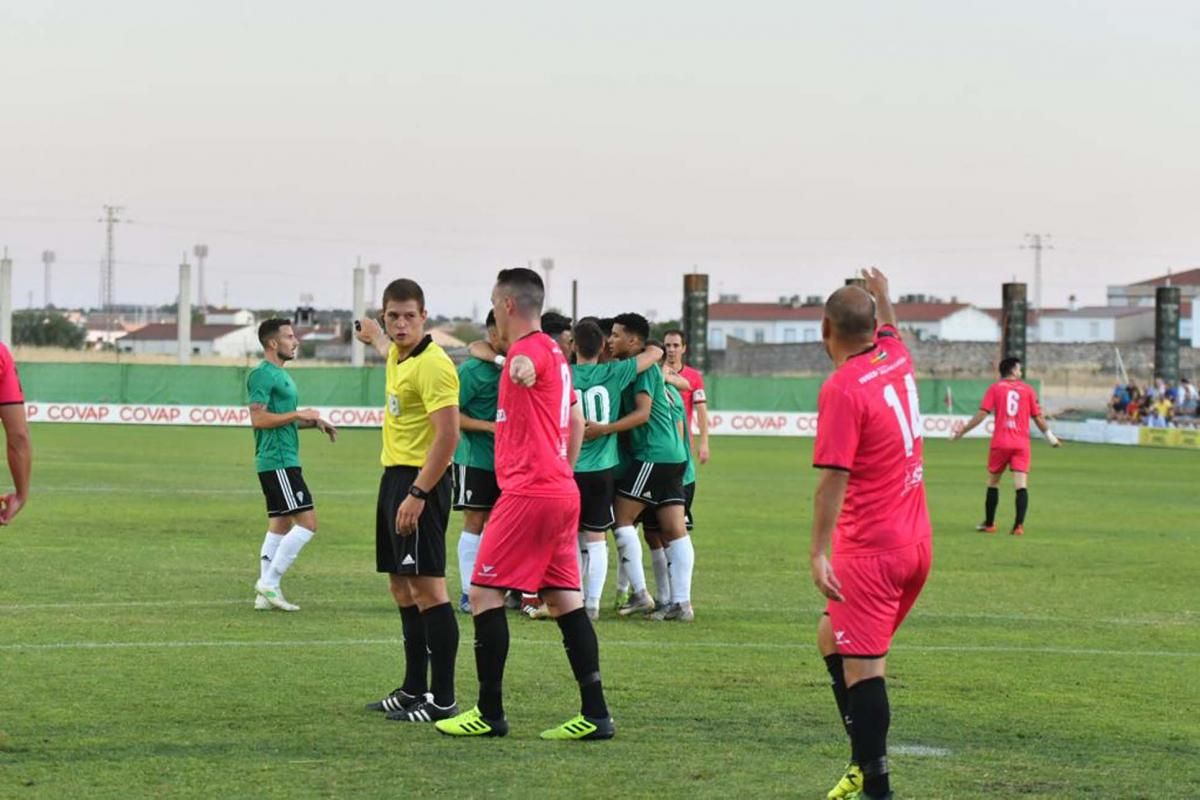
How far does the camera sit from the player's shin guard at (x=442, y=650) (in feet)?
29.3

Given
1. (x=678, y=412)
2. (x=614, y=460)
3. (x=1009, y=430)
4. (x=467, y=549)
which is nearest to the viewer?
(x=467, y=549)

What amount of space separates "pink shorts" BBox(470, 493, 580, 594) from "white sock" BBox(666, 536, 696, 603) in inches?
186

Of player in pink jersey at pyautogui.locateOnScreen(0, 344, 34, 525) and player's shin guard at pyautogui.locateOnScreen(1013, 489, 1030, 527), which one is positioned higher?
player in pink jersey at pyautogui.locateOnScreen(0, 344, 34, 525)

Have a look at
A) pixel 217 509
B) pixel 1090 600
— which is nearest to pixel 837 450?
pixel 1090 600

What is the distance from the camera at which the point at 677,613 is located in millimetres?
13203

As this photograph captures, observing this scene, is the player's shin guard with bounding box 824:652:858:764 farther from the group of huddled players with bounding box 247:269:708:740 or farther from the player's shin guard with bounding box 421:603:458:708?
the player's shin guard with bounding box 421:603:458:708

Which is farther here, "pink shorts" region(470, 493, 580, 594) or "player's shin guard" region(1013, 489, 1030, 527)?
"player's shin guard" region(1013, 489, 1030, 527)

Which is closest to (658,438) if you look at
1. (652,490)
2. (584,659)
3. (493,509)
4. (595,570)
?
(652,490)

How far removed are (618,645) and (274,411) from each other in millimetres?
3452

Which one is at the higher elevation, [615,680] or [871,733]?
[871,733]

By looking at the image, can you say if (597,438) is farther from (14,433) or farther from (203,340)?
(203,340)

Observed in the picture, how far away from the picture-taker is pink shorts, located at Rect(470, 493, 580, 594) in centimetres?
840

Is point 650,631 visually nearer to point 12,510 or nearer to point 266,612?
point 266,612

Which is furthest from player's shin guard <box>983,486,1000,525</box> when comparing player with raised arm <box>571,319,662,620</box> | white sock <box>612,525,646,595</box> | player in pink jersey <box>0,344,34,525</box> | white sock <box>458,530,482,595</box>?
player in pink jersey <box>0,344,34,525</box>
